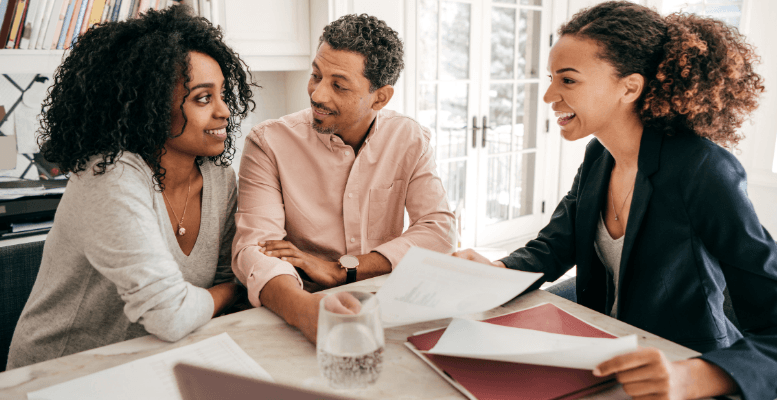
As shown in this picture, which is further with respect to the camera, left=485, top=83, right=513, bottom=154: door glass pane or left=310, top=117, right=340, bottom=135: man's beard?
left=485, top=83, right=513, bottom=154: door glass pane

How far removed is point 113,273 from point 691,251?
1.13m

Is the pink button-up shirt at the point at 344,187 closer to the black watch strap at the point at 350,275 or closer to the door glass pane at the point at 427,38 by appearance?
the black watch strap at the point at 350,275

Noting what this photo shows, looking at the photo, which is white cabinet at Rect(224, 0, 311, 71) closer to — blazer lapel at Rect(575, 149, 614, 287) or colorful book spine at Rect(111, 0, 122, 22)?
colorful book spine at Rect(111, 0, 122, 22)

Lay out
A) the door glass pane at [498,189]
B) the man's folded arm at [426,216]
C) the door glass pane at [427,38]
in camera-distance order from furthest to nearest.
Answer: the door glass pane at [498,189], the door glass pane at [427,38], the man's folded arm at [426,216]

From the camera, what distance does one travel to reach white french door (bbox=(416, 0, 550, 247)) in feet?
11.0

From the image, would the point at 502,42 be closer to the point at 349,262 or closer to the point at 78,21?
the point at 78,21

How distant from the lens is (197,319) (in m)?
0.91

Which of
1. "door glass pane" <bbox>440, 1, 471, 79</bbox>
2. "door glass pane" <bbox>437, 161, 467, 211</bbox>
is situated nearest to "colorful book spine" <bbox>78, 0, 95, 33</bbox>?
"door glass pane" <bbox>440, 1, 471, 79</bbox>

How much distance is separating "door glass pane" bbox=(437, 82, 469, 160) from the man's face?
6.30 feet

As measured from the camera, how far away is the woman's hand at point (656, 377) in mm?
677

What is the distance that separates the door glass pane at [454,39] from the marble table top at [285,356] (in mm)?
2638

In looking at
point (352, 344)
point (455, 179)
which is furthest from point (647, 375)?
point (455, 179)

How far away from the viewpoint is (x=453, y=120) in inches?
139

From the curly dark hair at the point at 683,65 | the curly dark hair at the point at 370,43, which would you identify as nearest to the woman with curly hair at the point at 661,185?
the curly dark hair at the point at 683,65
